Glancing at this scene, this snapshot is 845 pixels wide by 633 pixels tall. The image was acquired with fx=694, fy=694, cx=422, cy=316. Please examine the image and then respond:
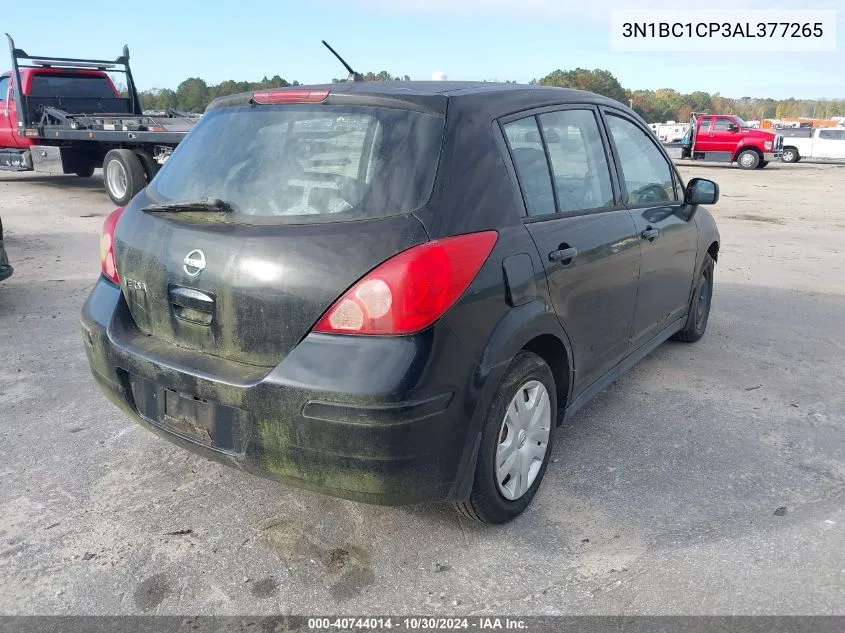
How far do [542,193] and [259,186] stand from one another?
3.76 ft

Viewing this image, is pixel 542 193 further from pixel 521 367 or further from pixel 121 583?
pixel 121 583

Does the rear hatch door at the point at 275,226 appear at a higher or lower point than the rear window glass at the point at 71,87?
lower

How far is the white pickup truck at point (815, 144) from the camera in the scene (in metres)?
30.0

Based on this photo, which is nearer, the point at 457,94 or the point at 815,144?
the point at 457,94

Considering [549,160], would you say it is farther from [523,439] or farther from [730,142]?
[730,142]

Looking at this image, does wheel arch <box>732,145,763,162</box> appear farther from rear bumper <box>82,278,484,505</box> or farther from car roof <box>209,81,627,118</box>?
rear bumper <box>82,278,484,505</box>

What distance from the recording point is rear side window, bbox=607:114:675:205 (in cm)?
367

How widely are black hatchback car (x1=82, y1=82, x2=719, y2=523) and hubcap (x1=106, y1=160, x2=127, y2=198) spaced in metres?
9.56

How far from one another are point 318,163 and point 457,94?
59cm

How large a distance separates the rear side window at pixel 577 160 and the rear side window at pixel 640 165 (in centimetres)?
Answer: 23

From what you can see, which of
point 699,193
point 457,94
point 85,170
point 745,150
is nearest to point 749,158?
point 745,150

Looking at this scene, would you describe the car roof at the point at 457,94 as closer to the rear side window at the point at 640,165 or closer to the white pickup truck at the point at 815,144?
the rear side window at the point at 640,165

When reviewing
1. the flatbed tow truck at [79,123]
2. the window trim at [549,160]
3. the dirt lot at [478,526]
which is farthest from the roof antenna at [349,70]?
the flatbed tow truck at [79,123]

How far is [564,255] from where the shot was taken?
2848 mm
